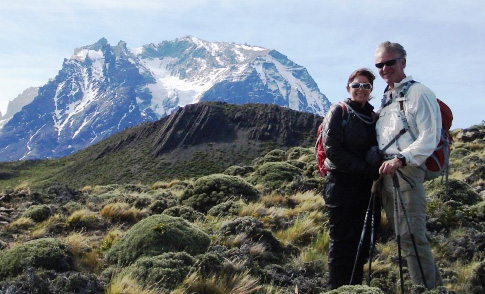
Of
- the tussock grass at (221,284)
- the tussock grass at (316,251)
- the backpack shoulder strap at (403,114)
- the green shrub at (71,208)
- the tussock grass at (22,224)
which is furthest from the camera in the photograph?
the green shrub at (71,208)

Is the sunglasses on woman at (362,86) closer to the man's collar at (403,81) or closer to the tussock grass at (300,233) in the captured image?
the man's collar at (403,81)

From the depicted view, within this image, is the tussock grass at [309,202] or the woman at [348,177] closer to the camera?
the woman at [348,177]

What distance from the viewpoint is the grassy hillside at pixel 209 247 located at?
480 cm

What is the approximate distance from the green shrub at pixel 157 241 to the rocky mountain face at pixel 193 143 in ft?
192

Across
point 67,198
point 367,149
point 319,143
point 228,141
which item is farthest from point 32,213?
point 228,141

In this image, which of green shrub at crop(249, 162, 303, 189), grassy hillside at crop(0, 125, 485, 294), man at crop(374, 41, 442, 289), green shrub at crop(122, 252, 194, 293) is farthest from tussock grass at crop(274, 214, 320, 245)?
green shrub at crop(249, 162, 303, 189)

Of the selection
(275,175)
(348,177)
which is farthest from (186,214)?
(275,175)

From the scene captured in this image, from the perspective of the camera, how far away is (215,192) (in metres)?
10.8

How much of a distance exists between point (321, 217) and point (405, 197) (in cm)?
409

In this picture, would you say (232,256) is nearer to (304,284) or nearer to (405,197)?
(304,284)

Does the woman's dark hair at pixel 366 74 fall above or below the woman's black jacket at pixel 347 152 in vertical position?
above

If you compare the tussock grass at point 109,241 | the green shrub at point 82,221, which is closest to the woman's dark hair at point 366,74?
the tussock grass at point 109,241

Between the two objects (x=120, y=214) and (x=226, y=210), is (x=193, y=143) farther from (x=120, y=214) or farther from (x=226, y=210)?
(x=226, y=210)

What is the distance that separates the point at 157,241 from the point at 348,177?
2899 millimetres
